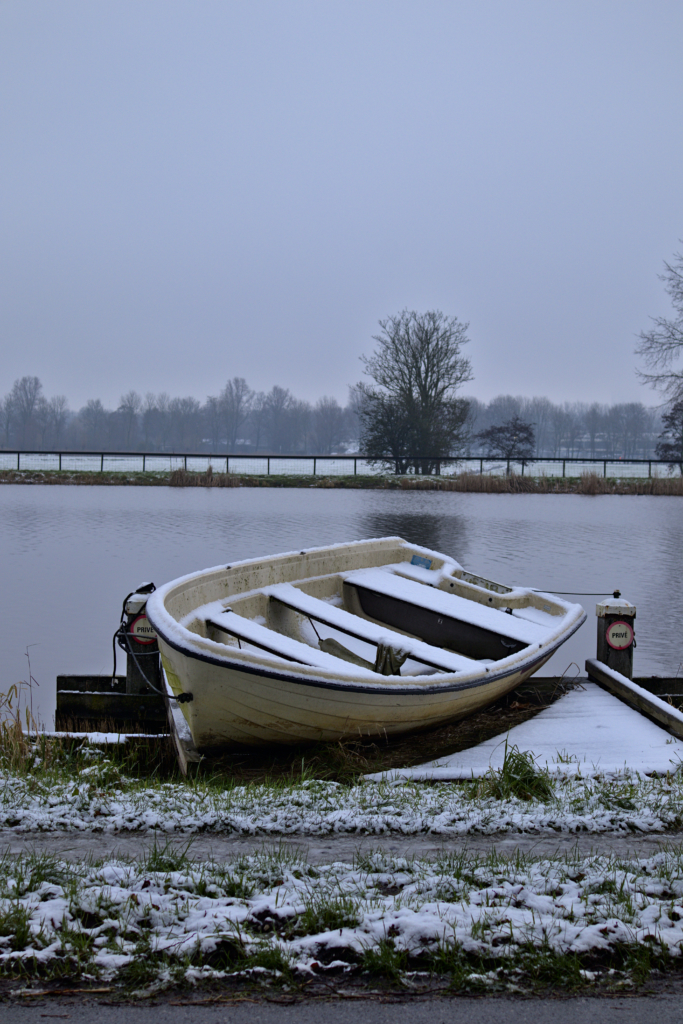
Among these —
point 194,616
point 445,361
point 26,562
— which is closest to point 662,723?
point 194,616

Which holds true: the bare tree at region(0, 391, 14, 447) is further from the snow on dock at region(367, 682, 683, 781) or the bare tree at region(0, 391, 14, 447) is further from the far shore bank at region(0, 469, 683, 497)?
the snow on dock at region(367, 682, 683, 781)

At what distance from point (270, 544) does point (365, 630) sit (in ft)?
27.0

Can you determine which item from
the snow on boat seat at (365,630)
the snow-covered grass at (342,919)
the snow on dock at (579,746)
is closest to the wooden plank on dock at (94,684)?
the snow on boat seat at (365,630)

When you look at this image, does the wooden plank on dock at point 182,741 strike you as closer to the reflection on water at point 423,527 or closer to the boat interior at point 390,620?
the boat interior at point 390,620

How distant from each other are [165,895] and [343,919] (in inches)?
23.8

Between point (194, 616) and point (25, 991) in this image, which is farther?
point (194, 616)

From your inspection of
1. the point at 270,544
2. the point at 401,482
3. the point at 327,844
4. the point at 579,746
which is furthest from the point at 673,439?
the point at 327,844

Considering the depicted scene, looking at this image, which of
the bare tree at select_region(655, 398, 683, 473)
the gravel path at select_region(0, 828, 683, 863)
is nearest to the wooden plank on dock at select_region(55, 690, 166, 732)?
the gravel path at select_region(0, 828, 683, 863)

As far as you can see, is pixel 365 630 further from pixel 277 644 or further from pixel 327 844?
pixel 327 844

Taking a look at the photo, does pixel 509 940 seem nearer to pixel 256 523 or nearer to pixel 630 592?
pixel 630 592

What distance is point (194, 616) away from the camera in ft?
18.0

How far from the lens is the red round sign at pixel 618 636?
21.3 feet

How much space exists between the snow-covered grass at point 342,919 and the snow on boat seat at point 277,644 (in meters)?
1.69

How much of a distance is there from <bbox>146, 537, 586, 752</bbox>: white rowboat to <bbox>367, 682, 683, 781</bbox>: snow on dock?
33cm
